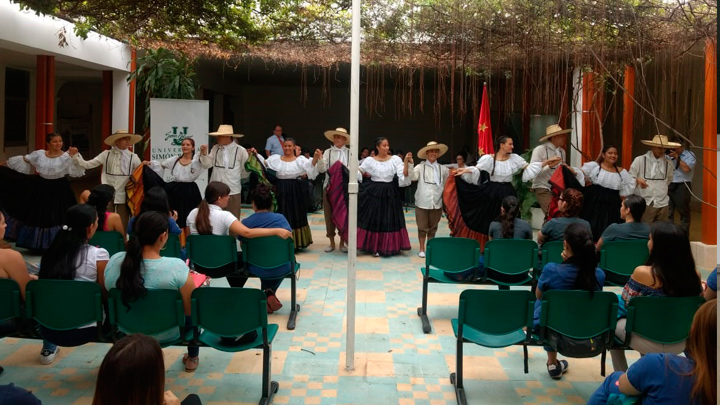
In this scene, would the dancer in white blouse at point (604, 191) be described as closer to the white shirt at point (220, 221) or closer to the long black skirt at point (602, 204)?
the long black skirt at point (602, 204)

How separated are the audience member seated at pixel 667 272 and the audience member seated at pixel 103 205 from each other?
398cm

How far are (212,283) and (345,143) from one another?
3.02 metres

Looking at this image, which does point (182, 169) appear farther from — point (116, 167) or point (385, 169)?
point (385, 169)

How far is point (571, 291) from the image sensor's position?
3.45m

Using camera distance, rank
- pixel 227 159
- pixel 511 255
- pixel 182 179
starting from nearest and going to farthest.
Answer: pixel 511 255 → pixel 182 179 → pixel 227 159

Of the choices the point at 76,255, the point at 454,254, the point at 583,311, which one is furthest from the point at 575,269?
the point at 76,255

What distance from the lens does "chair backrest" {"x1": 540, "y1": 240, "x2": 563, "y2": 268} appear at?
4.98 meters

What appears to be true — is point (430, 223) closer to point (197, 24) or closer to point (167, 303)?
point (197, 24)

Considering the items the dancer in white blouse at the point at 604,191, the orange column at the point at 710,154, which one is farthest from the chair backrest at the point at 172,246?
the orange column at the point at 710,154

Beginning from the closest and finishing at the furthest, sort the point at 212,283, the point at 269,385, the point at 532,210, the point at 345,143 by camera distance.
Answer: the point at 269,385 → the point at 212,283 → the point at 345,143 → the point at 532,210

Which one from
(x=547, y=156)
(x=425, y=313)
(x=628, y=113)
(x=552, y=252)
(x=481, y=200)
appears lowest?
(x=425, y=313)

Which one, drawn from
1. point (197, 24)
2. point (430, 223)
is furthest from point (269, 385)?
point (197, 24)

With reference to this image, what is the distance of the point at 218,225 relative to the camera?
513 centimetres

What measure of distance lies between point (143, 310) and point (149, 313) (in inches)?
1.4
